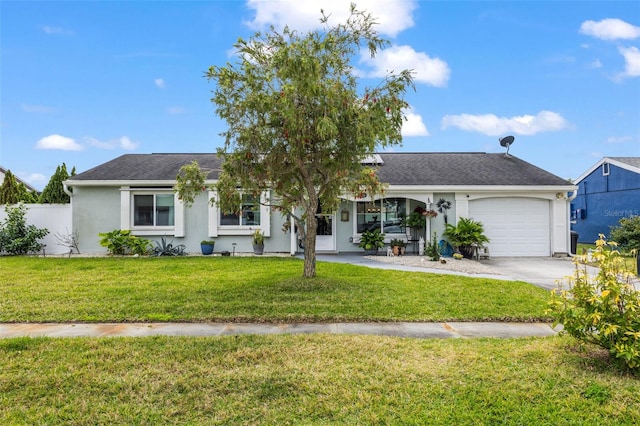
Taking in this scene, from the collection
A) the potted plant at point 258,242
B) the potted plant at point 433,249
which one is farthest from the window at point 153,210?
the potted plant at point 433,249

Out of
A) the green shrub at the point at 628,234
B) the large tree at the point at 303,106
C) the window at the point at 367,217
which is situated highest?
the large tree at the point at 303,106

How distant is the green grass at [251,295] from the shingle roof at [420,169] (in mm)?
4914

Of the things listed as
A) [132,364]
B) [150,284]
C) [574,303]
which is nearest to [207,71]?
[150,284]

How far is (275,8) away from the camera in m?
8.29

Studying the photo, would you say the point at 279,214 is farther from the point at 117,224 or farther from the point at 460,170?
the point at 460,170

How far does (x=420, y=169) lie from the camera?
1503 centimetres

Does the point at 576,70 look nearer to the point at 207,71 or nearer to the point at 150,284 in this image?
the point at 207,71

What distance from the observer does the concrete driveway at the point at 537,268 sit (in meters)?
8.95

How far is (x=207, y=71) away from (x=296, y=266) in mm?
5673

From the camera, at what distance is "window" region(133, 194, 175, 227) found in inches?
549

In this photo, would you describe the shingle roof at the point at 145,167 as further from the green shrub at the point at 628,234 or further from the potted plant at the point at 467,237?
the green shrub at the point at 628,234

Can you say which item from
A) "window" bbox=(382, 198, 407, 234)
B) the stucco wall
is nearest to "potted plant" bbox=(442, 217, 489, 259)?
"window" bbox=(382, 198, 407, 234)

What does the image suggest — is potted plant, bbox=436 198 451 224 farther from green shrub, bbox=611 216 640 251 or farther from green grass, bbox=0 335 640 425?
green grass, bbox=0 335 640 425

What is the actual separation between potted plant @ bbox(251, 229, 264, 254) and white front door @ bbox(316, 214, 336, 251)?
7.36 feet
